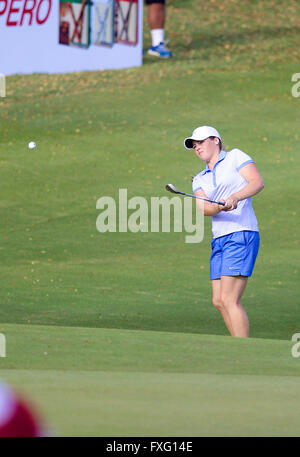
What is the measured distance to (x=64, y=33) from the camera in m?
22.9

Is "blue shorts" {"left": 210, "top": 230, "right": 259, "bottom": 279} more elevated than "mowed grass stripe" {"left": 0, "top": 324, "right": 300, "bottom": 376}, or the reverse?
"blue shorts" {"left": 210, "top": 230, "right": 259, "bottom": 279}

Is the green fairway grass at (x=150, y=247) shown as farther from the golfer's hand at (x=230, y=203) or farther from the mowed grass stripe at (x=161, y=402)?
the golfer's hand at (x=230, y=203)

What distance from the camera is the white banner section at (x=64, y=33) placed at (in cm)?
2258

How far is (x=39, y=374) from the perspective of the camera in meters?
5.98

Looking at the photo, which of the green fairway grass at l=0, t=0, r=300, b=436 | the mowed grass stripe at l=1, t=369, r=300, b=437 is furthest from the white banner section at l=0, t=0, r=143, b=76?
the mowed grass stripe at l=1, t=369, r=300, b=437

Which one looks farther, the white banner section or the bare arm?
the white banner section

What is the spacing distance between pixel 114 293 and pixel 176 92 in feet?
37.6

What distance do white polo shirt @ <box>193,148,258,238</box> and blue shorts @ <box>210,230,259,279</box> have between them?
5cm

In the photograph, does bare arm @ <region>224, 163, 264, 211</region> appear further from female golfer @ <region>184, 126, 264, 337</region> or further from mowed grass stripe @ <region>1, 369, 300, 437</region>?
mowed grass stripe @ <region>1, 369, 300, 437</region>

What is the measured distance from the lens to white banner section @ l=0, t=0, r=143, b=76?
2258 cm

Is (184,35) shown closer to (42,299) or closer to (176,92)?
(176,92)

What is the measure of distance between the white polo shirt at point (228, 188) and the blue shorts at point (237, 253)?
0.05 meters

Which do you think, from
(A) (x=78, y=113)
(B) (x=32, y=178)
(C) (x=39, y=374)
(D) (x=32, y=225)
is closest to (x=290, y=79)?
(A) (x=78, y=113)

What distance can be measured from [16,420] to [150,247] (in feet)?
38.9
